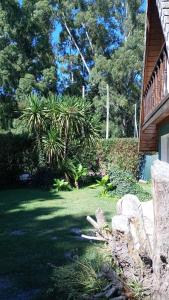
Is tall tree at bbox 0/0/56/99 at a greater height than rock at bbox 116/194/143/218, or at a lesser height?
greater

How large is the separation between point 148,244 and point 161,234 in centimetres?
58

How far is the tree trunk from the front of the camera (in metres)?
4.05

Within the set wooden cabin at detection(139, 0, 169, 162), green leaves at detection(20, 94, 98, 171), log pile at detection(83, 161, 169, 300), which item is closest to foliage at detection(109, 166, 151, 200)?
wooden cabin at detection(139, 0, 169, 162)

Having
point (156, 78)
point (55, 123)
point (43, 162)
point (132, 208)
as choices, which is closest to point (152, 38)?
point (156, 78)

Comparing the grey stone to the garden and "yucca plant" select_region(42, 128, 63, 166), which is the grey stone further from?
"yucca plant" select_region(42, 128, 63, 166)

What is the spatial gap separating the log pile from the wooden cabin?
279 cm

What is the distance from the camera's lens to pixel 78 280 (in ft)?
16.4

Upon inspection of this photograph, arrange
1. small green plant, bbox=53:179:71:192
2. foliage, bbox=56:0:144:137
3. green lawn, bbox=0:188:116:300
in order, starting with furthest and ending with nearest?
foliage, bbox=56:0:144:137, small green plant, bbox=53:179:71:192, green lawn, bbox=0:188:116:300

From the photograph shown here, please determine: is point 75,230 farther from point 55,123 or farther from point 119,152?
point 119,152

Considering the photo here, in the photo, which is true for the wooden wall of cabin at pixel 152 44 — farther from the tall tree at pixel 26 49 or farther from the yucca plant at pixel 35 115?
the tall tree at pixel 26 49

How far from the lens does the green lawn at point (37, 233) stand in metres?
5.79

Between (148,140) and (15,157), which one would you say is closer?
(148,140)

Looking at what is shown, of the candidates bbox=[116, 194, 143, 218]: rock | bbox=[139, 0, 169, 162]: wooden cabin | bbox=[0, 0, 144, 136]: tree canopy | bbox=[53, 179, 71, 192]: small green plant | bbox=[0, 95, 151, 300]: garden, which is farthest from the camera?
bbox=[0, 0, 144, 136]: tree canopy

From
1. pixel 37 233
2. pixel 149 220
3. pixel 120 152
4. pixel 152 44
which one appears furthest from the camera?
pixel 120 152
